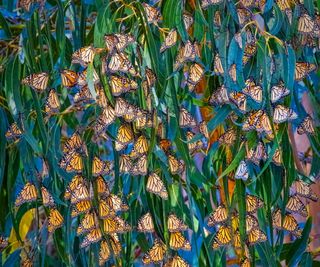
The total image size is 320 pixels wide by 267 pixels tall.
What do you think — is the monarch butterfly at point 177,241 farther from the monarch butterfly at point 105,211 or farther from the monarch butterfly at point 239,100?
the monarch butterfly at point 239,100

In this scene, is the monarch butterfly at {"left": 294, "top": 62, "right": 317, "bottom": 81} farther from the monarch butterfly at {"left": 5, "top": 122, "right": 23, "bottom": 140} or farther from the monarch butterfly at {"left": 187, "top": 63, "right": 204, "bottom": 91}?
the monarch butterfly at {"left": 5, "top": 122, "right": 23, "bottom": 140}

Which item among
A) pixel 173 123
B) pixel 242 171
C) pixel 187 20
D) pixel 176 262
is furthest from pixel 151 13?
pixel 176 262

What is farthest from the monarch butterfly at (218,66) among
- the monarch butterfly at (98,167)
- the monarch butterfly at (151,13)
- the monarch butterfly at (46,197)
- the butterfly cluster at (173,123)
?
the monarch butterfly at (46,197)

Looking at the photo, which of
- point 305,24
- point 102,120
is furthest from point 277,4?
point 102,120

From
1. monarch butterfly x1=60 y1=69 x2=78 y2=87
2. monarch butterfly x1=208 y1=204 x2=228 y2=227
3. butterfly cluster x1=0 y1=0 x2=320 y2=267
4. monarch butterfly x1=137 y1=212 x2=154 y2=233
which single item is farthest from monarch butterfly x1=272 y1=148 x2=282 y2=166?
monarch butterfly x1=60 y1=69 x2=78 y2=87

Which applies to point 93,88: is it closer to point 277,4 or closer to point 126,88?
point 126,88

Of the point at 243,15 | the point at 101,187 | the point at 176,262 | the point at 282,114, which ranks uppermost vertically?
the point at 243,15

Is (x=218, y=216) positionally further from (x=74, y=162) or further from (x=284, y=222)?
(x=74, y=162)
